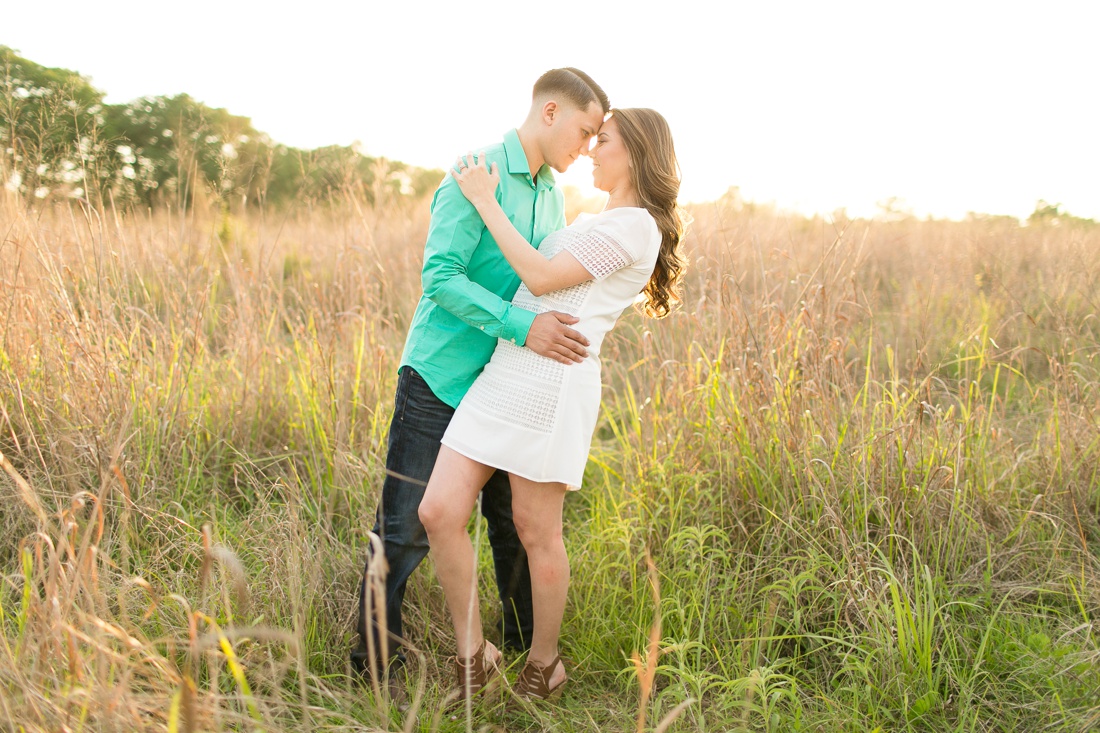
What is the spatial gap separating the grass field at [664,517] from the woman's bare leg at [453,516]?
386 mm

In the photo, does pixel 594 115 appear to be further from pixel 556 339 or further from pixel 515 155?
pixel 556 339

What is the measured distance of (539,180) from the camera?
97.3 inches

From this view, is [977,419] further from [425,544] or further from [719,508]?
[425,544]

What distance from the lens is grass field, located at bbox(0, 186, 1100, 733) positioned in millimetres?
2279

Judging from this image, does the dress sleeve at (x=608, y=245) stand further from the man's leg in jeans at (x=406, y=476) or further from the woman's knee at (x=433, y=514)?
the woman's knee at (x=433, y=514)

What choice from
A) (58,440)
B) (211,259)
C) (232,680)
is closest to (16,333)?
(58,440)

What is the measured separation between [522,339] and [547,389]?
0.55 ft

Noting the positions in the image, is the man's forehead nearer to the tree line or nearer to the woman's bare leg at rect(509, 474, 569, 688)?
the woman's bare leg at rect(509, 474, 569, 688)

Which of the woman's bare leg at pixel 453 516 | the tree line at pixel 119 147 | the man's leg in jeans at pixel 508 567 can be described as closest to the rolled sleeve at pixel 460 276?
the woman's bare leg at pixel 453 516

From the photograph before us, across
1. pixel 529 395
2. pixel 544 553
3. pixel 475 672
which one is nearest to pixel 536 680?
pixel 475 672

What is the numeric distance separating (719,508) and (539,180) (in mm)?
1482

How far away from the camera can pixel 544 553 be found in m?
2.32

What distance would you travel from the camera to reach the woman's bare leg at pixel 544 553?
2.28 meters

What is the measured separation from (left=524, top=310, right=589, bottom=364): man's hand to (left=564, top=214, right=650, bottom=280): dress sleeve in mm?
174
